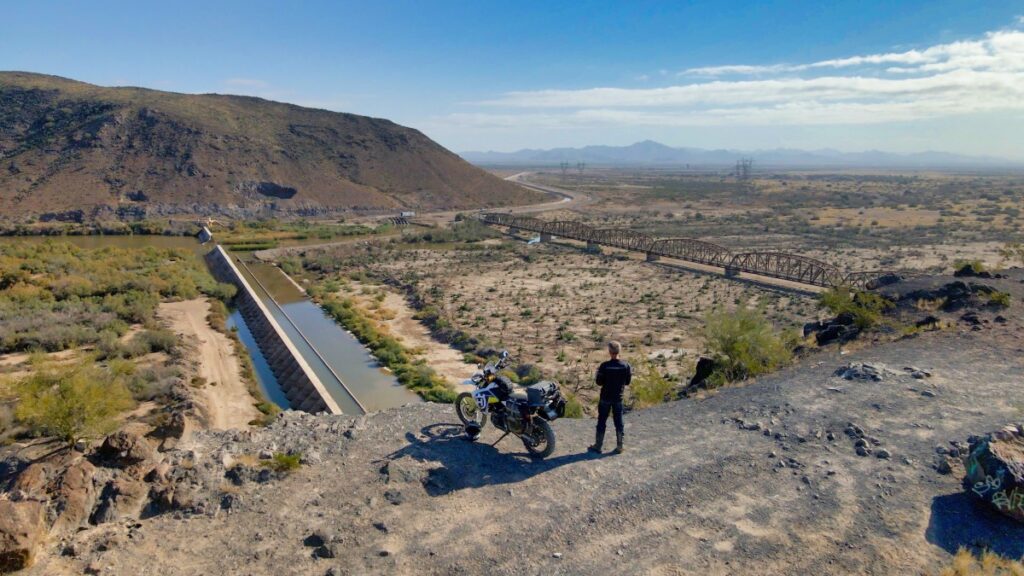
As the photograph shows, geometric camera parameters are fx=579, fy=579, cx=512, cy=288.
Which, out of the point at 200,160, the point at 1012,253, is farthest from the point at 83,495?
the point at 200,160

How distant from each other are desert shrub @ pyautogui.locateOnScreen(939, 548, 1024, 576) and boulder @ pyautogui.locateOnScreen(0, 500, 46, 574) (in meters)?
9.45

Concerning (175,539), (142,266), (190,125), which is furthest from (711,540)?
(190,125)

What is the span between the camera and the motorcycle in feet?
28.9

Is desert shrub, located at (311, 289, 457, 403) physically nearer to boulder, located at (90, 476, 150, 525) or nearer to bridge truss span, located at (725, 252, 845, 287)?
boulder, located at (90, 476, 150, 525)

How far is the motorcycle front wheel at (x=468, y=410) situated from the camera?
10.1 m

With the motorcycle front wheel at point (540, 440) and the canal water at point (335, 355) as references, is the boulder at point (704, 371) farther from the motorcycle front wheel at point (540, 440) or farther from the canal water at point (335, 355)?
the canal water at point (335, 355)

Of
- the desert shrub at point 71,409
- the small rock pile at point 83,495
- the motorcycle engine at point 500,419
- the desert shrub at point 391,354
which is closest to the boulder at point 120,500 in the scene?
the small rock pile at point 83,495

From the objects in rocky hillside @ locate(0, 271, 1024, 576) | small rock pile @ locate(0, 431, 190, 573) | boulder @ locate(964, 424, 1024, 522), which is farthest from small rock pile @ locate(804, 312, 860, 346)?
small rock pile @ locate(0, 431, 190, 573)

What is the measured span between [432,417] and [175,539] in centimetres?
460

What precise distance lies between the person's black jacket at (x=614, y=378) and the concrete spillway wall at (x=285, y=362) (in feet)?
37.6

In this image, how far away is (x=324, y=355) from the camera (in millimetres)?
26312

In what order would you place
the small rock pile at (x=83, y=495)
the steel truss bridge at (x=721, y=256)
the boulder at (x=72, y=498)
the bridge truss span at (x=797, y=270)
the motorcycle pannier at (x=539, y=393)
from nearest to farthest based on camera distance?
the small rock pile at (x=83, y=495) → the boulder at (x=72, y=498) → the motorcycle pannier at (x=539, y=393) → the bridge truss span at (x=797, y=270) → the steel truss bridge at (x=721, y=256)

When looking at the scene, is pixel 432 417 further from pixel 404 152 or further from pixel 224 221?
pixel 404 152

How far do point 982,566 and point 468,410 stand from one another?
23.2 ft
